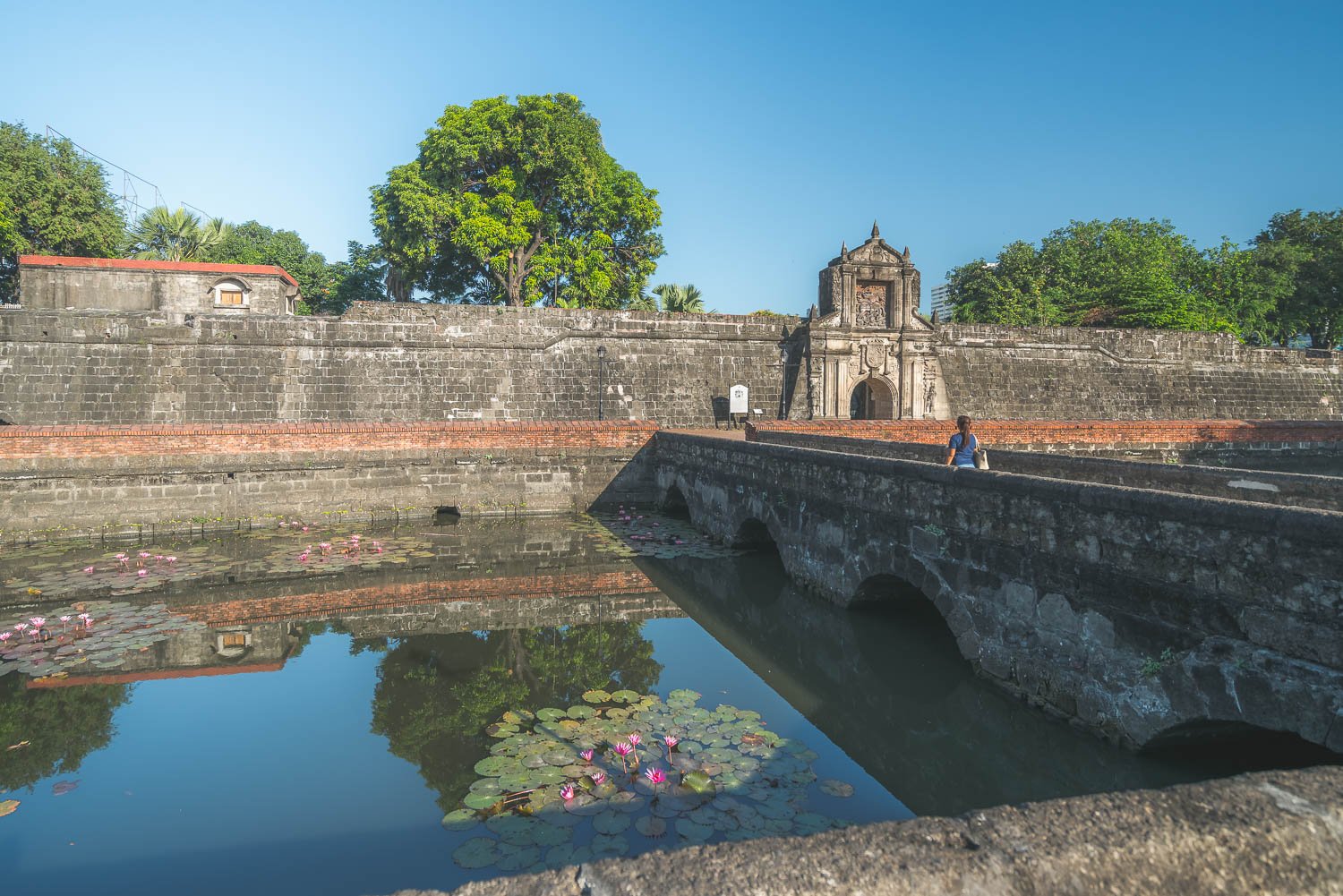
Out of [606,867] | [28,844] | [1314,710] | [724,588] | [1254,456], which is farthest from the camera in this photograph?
[1254,456]

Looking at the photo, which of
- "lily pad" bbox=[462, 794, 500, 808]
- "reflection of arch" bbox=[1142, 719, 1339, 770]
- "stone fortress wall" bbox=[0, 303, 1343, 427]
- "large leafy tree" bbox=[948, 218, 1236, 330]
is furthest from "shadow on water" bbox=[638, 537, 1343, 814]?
"large leafy tree" bbox=[948, 218, 1236, 330]

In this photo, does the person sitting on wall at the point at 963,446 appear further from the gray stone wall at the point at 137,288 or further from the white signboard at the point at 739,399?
the gray stone wall at the point at 137,288

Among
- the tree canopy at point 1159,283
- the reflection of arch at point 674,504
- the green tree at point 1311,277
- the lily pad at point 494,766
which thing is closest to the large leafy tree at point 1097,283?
the tree canopy at point 1159,283

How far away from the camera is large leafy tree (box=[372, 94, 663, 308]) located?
2533cm

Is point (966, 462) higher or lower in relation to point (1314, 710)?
higher

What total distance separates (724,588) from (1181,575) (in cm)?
552

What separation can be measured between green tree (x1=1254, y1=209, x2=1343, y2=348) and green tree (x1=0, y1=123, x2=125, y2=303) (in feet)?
155

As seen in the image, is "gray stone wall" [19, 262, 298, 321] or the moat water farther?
"gray stone wall" [19, 262, 298, 321]

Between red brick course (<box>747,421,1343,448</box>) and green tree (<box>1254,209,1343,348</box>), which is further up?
green tree (<box>1254,209,1343,348</box>)

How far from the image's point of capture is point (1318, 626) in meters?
3.27

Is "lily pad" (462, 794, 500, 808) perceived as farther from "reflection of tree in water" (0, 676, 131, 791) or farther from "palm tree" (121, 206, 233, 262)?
"palm tree" (121, 206, 233, 262)

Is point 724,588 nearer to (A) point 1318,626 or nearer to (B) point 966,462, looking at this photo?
(B) point 966,462

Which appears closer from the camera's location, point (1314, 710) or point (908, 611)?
point (1314, 710)

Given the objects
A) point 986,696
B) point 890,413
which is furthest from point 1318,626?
point 890,413
